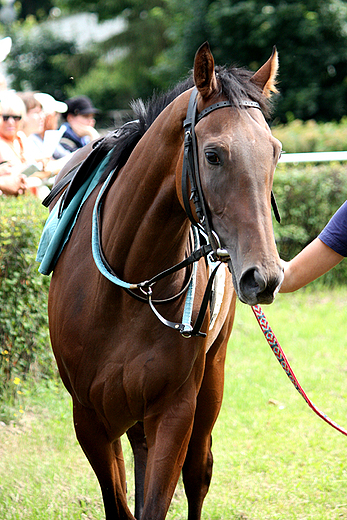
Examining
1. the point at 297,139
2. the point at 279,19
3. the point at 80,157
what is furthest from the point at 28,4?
the point at 80,157

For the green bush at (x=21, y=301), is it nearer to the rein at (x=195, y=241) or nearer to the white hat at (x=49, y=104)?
the white hat at (x=49, y=104)

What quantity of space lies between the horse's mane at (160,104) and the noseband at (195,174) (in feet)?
0.13

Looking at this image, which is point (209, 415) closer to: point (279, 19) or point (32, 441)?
point (32, 441)

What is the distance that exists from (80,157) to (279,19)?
1495 centimetres

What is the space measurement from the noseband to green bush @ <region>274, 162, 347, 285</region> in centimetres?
664

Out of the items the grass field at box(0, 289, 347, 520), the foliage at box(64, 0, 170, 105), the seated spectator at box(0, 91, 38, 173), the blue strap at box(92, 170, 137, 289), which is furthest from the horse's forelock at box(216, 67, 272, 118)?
the foliage at box(64, 0, 170, 105)

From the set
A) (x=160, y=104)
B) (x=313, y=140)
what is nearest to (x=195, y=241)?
(x=160, y=104)

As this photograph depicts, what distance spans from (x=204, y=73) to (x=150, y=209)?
1.87 ft

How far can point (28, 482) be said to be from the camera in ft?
12.4

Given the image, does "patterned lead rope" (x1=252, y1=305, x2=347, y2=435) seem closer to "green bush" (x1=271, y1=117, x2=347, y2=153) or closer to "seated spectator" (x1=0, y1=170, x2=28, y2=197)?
"seated spectator" (x1=0, y1=170, x2=28, y2=197)

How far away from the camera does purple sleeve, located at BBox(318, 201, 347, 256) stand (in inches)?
117

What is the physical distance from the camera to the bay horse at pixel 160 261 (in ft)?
6.71

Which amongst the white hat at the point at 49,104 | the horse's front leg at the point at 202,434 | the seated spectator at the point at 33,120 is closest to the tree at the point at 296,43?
the seated spectator at the point at 33,120

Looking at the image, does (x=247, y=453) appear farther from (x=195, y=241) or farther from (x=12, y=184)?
(x=12, y=184)
